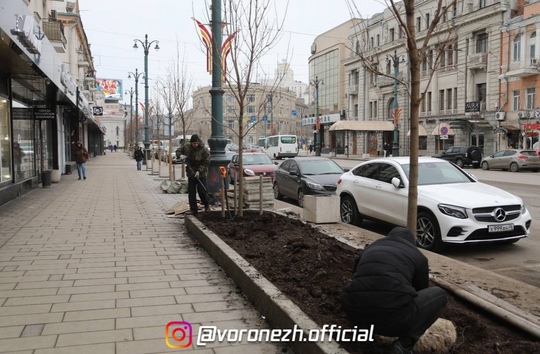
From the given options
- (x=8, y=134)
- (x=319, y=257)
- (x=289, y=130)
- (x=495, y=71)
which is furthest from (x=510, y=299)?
(x=289, y=130)

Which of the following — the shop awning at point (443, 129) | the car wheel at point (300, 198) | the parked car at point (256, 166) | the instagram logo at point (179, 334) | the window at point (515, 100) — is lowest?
the instagram logo at point (179, 334)

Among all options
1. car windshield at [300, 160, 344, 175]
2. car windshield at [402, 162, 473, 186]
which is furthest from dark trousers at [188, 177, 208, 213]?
car windshield at [402, 162, 473, 186]

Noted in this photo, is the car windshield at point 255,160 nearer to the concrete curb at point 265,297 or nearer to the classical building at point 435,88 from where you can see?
the concrete curb at point 265,297

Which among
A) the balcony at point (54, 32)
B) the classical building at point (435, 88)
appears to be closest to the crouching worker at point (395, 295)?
the balcony at point (54, 32)

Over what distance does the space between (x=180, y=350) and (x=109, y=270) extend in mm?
2756

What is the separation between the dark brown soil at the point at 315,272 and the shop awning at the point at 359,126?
4307cm

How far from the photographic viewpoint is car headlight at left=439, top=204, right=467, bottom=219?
7613 mm

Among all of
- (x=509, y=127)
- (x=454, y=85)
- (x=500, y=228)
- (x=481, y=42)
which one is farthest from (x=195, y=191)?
(x=454, y=85)

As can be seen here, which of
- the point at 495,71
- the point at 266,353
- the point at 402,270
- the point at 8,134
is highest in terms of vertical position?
the point at 495,71

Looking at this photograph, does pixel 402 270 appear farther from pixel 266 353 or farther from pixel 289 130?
pixel 289 130

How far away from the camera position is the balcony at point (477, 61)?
43812 millimetres

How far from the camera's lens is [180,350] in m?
3.87

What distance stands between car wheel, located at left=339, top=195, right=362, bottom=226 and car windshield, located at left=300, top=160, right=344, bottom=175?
317cm

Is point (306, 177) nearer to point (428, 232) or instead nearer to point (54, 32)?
point (428, 232)
